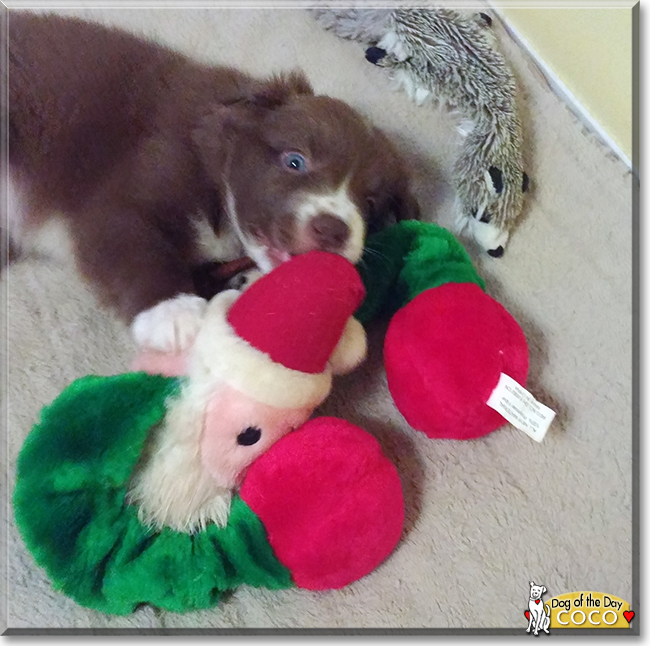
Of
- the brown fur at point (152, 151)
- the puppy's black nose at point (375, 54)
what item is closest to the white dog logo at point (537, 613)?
the brown fur at point (152, 151)

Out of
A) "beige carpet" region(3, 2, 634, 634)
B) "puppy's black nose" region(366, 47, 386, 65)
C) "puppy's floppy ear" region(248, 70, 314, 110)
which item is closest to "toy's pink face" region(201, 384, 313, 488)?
"beige carpet" region(3, 2, 634, 634)

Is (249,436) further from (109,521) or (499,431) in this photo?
(499,431)

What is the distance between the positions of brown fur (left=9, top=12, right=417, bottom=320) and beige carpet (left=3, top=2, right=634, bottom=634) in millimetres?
194

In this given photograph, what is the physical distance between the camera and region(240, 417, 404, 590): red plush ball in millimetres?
905

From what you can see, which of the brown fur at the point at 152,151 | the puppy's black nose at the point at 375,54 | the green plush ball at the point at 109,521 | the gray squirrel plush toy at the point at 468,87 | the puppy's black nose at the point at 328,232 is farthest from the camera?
the puppy's black nose at the point at 375,54

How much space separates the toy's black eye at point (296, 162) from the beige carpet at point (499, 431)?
1.30ft

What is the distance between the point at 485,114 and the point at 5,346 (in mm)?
1289

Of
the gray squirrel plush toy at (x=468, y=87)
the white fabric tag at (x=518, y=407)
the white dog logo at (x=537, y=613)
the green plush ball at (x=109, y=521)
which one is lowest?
the green plush ball at (x=109, y=521)

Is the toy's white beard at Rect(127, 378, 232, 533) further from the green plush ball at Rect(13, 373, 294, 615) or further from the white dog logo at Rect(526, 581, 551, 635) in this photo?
the white dog logo at Rect(526, 581, 551, 635)

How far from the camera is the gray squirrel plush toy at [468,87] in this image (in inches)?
57.2

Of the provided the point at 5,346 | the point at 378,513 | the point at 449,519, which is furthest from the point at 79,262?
the point at 449,519

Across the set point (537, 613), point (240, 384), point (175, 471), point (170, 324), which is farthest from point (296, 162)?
point (537, 613)

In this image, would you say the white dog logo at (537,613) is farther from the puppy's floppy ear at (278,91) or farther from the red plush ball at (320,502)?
the puppy's floppy ear at (278,91)

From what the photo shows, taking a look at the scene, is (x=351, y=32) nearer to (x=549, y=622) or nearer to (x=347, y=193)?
(x=347, y=193)
